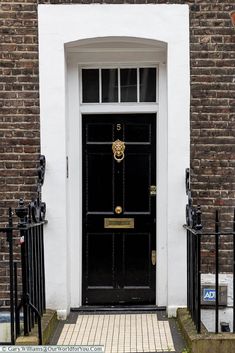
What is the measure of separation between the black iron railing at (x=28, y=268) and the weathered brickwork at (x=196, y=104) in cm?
44

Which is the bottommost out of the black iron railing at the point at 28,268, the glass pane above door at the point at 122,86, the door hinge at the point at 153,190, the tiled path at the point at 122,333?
the tiled path at the point at 122,333

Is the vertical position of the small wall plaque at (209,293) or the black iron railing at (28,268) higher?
the black iron railing at (28,268)

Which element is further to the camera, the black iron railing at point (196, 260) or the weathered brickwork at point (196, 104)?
the weathered brickwork at point (196, 104)

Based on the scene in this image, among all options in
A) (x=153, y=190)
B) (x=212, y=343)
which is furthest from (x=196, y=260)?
(x=153, y=190)

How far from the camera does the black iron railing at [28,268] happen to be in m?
4.54

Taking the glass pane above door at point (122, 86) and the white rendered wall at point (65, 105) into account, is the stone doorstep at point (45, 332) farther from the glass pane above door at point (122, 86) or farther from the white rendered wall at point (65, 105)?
the glass pane above door at point (122, 86)

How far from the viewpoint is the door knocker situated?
20.1ft

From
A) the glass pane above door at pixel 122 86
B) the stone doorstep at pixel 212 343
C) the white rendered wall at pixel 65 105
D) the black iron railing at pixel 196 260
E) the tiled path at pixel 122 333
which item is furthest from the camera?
the glass pane above door at pixel 122 86

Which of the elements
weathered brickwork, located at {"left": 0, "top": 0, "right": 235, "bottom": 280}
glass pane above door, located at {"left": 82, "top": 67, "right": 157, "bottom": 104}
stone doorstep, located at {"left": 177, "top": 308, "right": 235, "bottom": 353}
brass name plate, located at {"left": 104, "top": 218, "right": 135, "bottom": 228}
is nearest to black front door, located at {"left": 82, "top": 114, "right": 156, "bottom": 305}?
brass name plate, located at {"left": 104, "top": 218, "right": 135, "bottom": 228}

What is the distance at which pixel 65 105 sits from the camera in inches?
231

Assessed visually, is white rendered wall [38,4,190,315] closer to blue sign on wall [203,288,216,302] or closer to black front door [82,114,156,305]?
blue sign on wall [203,288,216,302]

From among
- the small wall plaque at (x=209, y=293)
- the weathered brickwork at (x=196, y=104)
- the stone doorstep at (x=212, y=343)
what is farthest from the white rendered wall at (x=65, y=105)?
the stone doorstep at (x=212, y=343)

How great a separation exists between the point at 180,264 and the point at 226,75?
7.28 feet

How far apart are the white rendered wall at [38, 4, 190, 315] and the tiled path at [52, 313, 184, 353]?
11.9 inches
